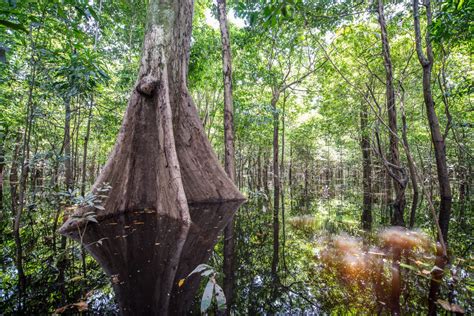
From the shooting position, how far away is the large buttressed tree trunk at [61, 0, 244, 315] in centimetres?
206

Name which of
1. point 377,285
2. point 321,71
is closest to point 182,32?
point 377,285

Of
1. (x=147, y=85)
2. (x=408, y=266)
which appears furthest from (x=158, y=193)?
(x=408, y=266)

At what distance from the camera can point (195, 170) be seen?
5324 millimetres

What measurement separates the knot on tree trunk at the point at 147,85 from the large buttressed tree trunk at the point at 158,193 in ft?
0.06

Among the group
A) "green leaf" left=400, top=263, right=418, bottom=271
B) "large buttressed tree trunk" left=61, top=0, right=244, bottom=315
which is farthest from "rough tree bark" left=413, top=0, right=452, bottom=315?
"large buttressed tree trunk" left=61, top=0, right=244, bottom=315

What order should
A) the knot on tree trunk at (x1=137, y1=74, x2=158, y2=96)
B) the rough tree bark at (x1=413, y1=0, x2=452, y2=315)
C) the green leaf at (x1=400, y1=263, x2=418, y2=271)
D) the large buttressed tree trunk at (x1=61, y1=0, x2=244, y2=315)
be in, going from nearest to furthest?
the large buttressed tree trunk at (x1=61, y1=0, x2=244, y2=315) → the green leaf at (x1=400, y1=263, x2=418, y2=271) → the knot on tree trunk at (x1=137, y1=74, x2=158, y2=96) → the rough tree bark at (x1=413, y1=0, x2=452, y2=315)

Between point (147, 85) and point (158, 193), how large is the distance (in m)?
2.09

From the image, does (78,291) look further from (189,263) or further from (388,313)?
(388,313)

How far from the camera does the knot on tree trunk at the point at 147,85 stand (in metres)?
4.52

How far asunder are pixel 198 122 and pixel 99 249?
3501 millimetres

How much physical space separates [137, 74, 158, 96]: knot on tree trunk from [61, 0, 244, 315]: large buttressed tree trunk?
0.02 meters

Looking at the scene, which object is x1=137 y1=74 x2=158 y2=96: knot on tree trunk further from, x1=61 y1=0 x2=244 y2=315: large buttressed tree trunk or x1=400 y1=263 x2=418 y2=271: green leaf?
x1=400 y1=263 x2=418 y2=271: green leaf

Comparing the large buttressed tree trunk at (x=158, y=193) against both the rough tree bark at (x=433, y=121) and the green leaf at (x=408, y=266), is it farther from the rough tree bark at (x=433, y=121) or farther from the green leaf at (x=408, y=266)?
the rough tree bark at (x=433, y=121)

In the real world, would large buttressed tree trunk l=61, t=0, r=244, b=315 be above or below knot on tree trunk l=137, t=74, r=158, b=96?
below
